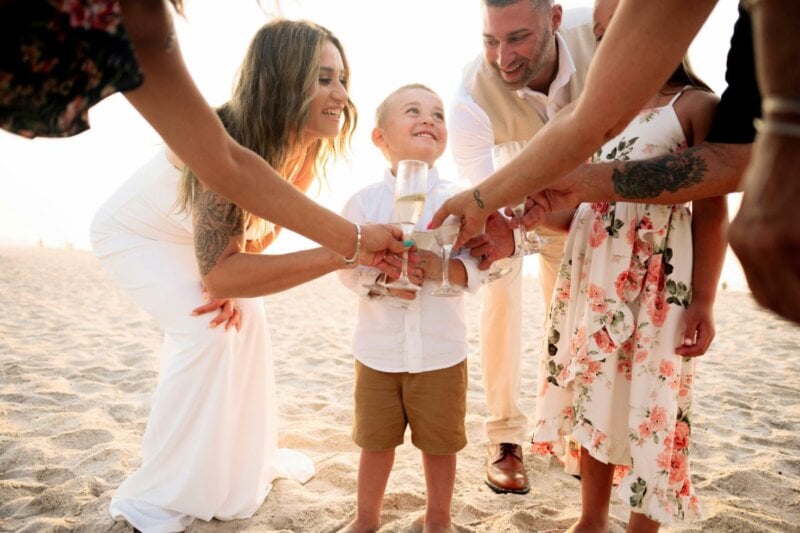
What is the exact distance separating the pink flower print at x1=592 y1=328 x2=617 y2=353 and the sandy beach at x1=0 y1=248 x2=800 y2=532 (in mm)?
582

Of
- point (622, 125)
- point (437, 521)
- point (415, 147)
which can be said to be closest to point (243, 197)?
point (415, 147)

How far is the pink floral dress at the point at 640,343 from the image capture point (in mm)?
2176

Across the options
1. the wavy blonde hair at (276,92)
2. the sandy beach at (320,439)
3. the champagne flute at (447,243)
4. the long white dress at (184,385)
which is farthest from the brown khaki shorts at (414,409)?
the wavy blonde hair at (276,92)

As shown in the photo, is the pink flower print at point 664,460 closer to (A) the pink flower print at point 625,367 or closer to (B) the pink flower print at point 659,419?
(B) the pink flower print at point 659,419

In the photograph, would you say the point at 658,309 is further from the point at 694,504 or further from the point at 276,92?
the point at 276,92

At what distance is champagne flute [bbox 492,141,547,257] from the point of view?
2.48 metres

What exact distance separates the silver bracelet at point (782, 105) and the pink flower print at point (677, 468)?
1.77 m

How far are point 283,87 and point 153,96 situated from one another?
4.50 ft

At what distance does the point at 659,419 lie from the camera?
216 cm

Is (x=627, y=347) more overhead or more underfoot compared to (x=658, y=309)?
more underfoot

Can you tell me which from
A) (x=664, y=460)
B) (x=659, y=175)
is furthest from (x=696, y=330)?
(x=659, y=175)

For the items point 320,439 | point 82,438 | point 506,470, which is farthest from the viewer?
point 320,439

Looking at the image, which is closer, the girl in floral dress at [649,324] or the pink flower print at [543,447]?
the girl in floral dress at [649,324]

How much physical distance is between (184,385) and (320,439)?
4.55 feet
